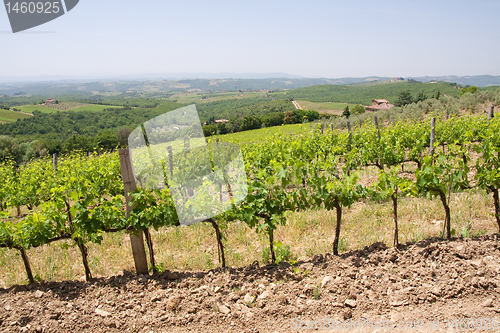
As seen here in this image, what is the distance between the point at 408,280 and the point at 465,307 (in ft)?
1.75

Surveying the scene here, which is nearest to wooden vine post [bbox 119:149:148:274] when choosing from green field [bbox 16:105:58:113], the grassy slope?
the grassy slope

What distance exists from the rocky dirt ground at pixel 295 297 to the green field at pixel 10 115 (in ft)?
287

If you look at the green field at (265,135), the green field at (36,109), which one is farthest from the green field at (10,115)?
the green field at (265,135)

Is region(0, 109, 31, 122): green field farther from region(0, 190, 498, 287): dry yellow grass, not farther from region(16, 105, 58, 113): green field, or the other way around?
region(0, 190, 498, 287): dry yellow grass

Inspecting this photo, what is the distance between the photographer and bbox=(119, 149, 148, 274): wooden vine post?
3432 millimetres

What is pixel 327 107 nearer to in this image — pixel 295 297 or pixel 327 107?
pixel 327 107

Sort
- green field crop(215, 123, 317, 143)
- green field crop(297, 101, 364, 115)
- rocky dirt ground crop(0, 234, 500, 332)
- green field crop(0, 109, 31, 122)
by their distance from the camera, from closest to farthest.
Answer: rocky dirt ground crop(0, 234, 500, 332)
green field crop(215, 123, 317, 143)
green field crop(0, 109, 31, 122)
green field crop(297, 101, 364, 115)

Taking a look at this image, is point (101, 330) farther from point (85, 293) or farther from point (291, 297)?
point (291, 297)

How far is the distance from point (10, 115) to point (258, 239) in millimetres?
94207

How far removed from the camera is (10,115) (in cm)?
7344

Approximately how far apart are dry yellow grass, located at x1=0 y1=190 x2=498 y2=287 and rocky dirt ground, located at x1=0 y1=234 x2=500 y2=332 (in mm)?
548

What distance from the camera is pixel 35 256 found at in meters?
4.95

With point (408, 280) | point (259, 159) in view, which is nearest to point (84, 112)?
point (259, 159)

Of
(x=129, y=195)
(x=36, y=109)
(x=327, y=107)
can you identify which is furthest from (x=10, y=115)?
(x=129, y=195)
